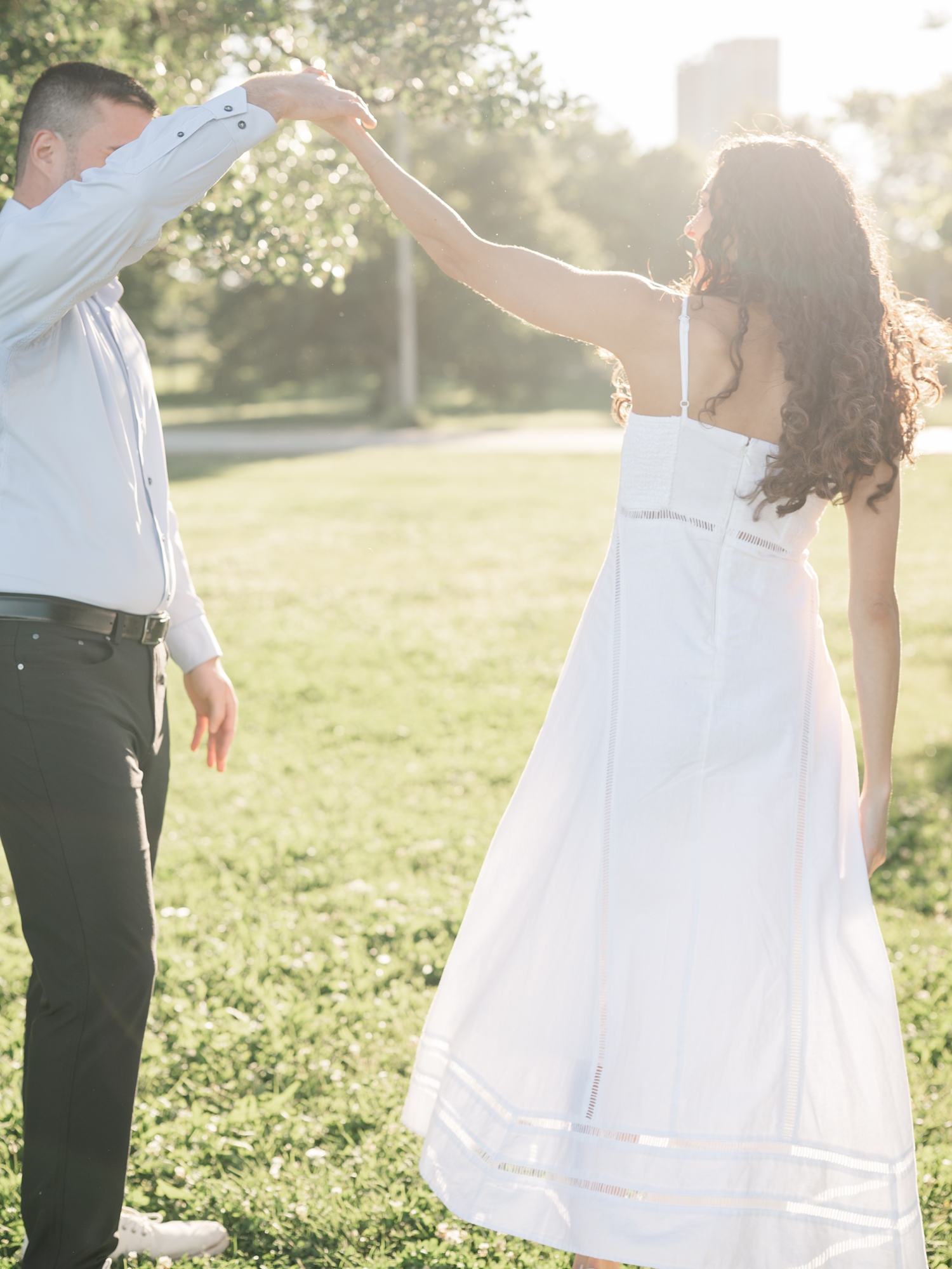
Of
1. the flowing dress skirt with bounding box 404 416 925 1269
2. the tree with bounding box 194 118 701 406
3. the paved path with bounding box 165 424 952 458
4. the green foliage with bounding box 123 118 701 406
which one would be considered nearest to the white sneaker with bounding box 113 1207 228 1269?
the flowing dress skirt with bounding box 404 416 925 1269

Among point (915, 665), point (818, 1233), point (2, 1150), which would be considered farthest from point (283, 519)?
point (818, 1233)

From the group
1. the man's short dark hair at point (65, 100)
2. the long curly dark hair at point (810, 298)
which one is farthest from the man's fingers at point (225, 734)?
the long curly dark hair at point (810, 298)

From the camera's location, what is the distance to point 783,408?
2.31 meters

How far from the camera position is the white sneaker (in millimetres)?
2721

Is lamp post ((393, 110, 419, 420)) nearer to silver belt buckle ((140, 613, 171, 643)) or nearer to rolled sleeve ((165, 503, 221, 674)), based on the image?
rolled sleeve ((165, 503, 221, 674))

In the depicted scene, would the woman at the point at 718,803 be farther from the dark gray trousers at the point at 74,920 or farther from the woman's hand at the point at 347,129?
the dark gray trousers at the point at 74,920

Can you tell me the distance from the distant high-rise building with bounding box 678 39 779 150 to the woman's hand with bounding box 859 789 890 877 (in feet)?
12.8

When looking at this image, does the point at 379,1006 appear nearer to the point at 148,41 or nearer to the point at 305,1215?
the point at 305,1215

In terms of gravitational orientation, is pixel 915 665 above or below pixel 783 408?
below

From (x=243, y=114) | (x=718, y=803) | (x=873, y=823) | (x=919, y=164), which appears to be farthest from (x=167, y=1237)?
(x=919, y=164)

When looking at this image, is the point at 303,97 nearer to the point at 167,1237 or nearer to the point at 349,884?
the point at 167,1237

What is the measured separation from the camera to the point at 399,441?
2861 cm

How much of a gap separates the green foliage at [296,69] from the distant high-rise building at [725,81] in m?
1.50

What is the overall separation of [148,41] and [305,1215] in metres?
4.77
